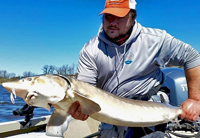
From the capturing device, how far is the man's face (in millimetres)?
3010

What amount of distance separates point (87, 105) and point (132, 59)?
1108mm

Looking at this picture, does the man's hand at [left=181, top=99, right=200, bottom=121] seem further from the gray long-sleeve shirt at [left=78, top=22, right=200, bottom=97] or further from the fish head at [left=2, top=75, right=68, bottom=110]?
the fish head at [left=2, top=75, right=68, bottom=110]

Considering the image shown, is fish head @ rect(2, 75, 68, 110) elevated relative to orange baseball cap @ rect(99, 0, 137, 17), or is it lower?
lower

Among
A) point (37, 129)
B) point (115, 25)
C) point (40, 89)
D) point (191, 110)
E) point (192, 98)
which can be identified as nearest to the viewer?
point (40, 89)

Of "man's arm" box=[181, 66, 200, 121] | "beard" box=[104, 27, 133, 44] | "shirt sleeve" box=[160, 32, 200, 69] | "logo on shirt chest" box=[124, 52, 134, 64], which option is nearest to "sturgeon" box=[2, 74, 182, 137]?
"man's arm" box=[181, 66, 200, 121]

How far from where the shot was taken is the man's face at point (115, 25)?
301cm

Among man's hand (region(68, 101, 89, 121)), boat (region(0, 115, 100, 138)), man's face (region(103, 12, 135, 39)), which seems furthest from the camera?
boat (region(0, 115, 100, 138))

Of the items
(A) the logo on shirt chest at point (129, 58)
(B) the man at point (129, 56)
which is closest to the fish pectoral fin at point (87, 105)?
(B) the man at point (129, 56)

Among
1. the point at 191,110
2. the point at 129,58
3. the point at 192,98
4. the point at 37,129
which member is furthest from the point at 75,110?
the point at 37,129

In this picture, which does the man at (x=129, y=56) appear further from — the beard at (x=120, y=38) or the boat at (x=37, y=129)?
the boat at (x=37, y=129)

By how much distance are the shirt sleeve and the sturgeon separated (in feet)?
2.28

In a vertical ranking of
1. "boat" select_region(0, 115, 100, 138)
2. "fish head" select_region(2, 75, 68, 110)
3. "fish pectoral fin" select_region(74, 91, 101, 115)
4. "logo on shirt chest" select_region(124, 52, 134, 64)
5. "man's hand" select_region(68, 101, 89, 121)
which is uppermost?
"logo on shirt chest" select_region(124, 52, 134, 64)

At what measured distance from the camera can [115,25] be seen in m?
3.01

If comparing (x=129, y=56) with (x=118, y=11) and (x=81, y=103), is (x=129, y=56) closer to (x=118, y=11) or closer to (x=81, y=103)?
(x=118, y=11)
